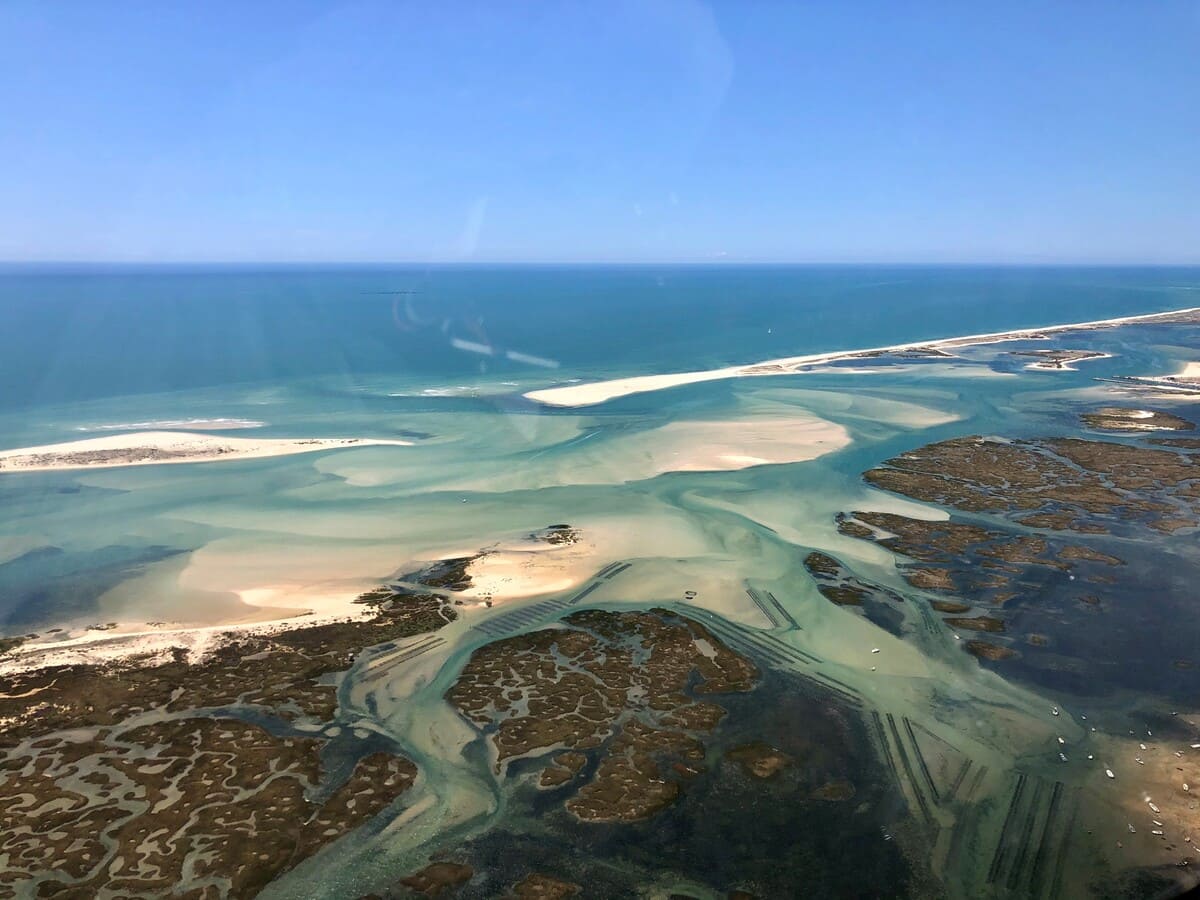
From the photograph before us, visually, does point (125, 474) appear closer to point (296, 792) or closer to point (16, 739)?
point (16, 739)

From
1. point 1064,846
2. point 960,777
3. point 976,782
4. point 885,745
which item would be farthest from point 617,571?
point 1064,846

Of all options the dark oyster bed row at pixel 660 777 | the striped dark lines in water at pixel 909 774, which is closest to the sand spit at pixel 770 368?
the dark oyster bed row at pixel 660 777

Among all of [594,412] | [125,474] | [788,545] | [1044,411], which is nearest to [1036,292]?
[1044,411]

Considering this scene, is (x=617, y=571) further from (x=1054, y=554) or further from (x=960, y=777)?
(x=1054, y=554)

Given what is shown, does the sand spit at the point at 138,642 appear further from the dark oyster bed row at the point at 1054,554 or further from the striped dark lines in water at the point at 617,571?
the dark oyster bed row at the point at 1054,554

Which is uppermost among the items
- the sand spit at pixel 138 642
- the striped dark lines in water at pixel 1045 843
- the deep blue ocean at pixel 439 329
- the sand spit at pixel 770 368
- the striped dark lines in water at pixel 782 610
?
the deep blue ocean at pixel 439 329

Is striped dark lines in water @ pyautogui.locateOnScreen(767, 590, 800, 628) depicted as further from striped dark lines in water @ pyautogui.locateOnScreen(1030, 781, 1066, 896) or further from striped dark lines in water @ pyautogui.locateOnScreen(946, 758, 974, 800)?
striped dark lines in water @ pyautogui.locateOnScreen(1030, 781, 1066, 896)

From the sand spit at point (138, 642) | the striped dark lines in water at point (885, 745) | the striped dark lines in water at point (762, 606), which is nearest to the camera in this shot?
the striped dark lines in water at point (885, 745)
